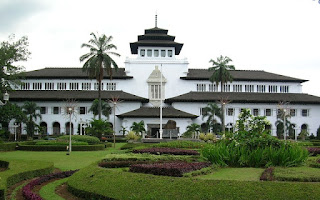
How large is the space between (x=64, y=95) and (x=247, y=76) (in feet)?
92.4

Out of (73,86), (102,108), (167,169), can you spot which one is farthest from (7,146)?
(73,86)

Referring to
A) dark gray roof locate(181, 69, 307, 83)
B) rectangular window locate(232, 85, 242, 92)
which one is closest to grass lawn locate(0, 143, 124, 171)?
dark gray roof locate(181, 69, 307, 83)

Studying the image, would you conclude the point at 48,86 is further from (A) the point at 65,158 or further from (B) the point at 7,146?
(A) the point at 65,158

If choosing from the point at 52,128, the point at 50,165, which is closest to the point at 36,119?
the point at 52,128

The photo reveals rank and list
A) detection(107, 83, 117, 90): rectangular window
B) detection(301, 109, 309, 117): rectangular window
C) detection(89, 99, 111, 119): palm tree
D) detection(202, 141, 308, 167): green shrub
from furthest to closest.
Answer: detection(107, 83, 117, 90): rectangular window < detection(301, 109, 309, 117): rectangular window < detection(89, 99, 111, 119): palm tree < detection(202, 141, 308, 167): green shrub

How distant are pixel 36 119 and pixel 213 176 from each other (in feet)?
156

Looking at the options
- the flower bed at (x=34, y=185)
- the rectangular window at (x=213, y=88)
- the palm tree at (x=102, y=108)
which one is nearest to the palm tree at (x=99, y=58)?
the palm tree at (x=102, y=108)

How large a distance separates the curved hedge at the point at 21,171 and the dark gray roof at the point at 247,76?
41.9m

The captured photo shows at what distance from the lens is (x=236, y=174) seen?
11.4 m

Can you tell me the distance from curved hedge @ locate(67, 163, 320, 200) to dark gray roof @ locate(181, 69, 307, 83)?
46.8 meters

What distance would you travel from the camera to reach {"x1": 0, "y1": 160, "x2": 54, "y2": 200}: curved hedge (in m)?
13.0

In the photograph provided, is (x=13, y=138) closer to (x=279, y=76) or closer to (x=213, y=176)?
(x=279, y=76)

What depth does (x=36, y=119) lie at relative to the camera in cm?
5459

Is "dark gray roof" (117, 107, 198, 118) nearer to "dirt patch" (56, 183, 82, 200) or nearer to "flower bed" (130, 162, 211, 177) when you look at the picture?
"dirt patch" (56, 183, 82, 200)
